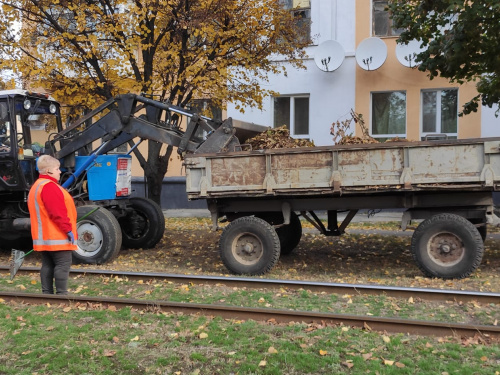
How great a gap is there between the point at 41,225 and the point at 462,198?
5535mm

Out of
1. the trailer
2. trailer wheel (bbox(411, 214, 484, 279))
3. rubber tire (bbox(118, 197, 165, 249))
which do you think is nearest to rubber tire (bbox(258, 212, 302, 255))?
the trailer

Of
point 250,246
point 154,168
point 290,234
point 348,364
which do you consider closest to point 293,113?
point 154,168

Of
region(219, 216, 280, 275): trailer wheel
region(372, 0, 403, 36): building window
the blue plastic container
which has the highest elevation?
region(372, 0, 403, 36): building window

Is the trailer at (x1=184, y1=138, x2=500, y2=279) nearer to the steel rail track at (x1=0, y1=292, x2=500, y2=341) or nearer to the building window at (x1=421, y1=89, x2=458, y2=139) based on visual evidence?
the steel rail track at (x1=0, y1=292, x2=500, y2=341)

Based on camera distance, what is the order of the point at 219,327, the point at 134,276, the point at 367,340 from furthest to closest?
the point at 134,276
the point at 219,327
the point at 367,340

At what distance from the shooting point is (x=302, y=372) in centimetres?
446

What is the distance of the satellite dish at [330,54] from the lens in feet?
58.2

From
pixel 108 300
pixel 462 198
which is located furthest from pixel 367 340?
pixel 462 198

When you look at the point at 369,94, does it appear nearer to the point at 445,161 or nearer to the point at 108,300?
the point at 445,161

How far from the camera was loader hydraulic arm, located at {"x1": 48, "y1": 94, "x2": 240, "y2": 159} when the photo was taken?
944 centimetres

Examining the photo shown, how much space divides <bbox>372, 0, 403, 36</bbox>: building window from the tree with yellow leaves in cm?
456

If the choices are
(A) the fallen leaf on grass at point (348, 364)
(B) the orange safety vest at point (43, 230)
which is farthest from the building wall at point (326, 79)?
(A) the fallen leaf on grass at point (348, 364)

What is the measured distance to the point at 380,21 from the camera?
18.0 metres

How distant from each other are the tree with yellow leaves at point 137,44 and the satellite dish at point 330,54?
3348 millimetres
